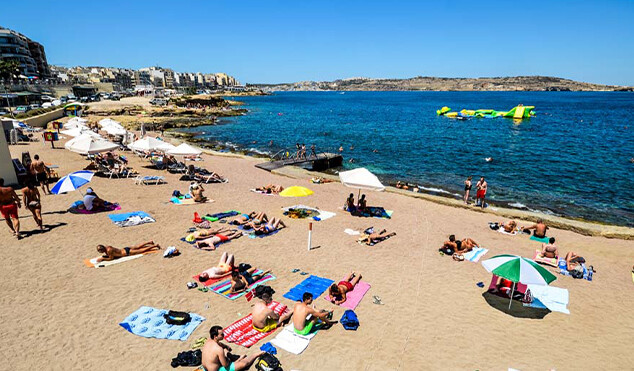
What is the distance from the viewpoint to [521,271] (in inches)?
301

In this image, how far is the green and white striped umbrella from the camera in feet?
24.6

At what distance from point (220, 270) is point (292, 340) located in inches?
126

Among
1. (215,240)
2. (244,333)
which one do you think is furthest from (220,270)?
(244,333)

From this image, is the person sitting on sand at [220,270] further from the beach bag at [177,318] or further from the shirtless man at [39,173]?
the shirtless man at [39,173]

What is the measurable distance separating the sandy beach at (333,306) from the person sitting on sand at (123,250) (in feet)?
1.36

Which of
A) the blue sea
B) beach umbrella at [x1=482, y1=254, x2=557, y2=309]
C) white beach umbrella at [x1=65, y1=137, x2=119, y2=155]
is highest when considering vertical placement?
white beach umbrella at [x1=65, y1=137, x2=119, y2=155]

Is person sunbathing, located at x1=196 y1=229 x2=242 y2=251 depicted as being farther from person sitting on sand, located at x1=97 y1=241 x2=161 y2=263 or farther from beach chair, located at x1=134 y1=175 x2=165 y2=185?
beach chair, located at x1=134 y1=175 x2=165 y2=185

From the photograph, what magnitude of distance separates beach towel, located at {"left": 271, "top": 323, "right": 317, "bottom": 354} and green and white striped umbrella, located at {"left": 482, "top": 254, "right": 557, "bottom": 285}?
183 inches

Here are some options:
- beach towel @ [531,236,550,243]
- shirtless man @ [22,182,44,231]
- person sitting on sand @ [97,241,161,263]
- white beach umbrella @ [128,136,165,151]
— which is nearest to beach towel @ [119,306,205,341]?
person sitting on sand @ [97,241,161,263]

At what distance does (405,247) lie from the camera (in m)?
11.9

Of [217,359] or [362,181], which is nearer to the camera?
[217,359]

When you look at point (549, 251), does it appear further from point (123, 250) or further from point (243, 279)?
point (123, 250)

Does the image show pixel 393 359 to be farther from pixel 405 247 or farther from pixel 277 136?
pixel 277 136

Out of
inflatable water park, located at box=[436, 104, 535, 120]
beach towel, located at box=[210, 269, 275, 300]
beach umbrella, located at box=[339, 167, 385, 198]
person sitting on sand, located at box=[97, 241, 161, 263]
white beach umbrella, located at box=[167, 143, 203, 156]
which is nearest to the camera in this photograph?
beach towel, located at box=[210, 269, 275, 300]
